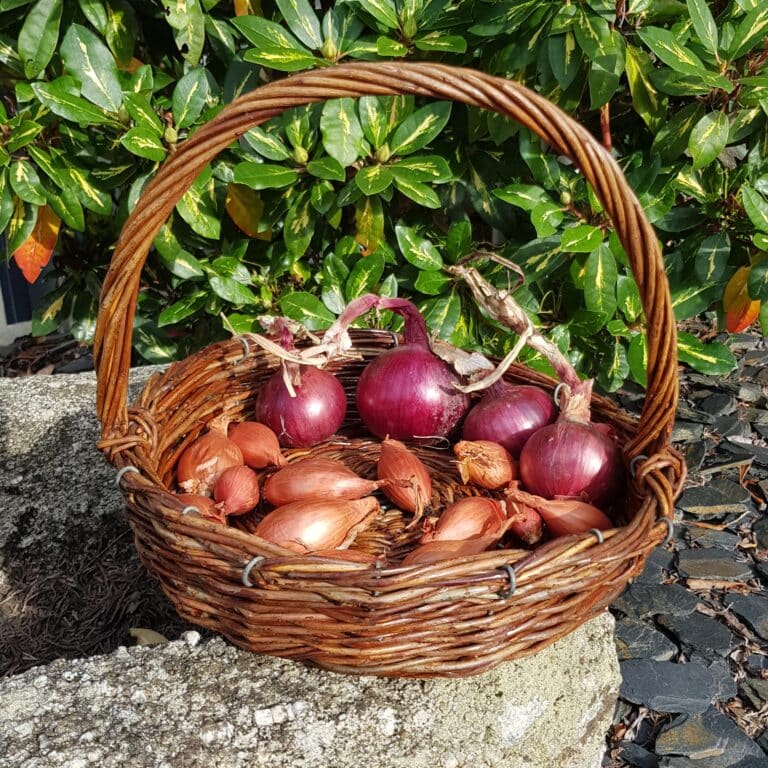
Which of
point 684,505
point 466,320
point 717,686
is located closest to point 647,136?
point 466,320

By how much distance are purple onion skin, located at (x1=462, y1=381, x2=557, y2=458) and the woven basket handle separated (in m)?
0.29

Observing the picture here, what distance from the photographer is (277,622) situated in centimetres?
110

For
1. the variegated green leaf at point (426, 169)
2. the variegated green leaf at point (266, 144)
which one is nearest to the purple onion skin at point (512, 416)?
the variegated green leaf at point (426, 169)

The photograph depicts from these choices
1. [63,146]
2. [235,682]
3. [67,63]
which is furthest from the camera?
[63,146]

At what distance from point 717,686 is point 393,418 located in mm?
877

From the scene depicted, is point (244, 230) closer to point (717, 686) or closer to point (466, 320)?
point (466, 320)

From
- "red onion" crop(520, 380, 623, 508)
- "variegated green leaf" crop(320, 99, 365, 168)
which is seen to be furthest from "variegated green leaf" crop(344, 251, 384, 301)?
"red onion" crop(520, 380, 623, 508)

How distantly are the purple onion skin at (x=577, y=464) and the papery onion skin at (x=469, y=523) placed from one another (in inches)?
4.5

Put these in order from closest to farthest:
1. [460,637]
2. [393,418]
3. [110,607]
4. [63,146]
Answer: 1. [460,637]
2. [393,418]
3. [110,607]
4. [63,146]

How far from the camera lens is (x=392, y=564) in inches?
52.9

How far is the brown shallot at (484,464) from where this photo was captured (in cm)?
146

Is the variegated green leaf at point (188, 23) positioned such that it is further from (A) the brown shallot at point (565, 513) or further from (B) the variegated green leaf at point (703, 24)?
(A) the brown shallot at point (565, 513)

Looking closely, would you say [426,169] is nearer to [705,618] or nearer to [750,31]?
[750,31]

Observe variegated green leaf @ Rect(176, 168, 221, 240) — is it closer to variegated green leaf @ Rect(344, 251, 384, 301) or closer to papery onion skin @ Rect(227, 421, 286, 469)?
variegated green leaf @ Rect(344, 251, 384, 301)
